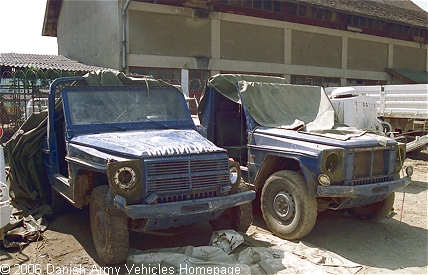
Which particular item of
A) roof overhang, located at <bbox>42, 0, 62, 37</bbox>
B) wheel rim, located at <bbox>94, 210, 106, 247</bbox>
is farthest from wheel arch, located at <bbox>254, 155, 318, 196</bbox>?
roof overhang, located at <bbox>42, 0, 62, 37</bbox>

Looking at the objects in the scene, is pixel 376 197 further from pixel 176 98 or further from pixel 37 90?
pixel 37 90

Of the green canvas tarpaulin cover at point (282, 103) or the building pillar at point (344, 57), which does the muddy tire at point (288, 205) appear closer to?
the green canvas tarpaulin cover at point (282, 103)

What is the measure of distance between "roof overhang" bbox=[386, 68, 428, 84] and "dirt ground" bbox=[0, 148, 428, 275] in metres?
19.5

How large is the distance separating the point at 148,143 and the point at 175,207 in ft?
2.81

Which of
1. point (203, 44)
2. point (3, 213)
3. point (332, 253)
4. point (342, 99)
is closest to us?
point (3, 213)

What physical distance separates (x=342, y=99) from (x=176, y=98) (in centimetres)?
462

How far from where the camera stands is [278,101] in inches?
260

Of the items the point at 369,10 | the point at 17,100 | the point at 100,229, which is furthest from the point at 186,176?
the point at 369,10

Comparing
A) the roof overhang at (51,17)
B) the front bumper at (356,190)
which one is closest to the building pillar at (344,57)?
the roof overhang at (51,17)

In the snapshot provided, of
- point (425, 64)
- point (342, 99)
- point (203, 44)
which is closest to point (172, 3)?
point (203, 44)

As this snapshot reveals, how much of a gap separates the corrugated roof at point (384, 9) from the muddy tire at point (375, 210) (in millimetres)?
15070

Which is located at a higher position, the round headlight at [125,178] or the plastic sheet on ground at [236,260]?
the round headlight at [125,178]

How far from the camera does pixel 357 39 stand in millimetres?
23391

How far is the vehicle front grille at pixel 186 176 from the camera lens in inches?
163
